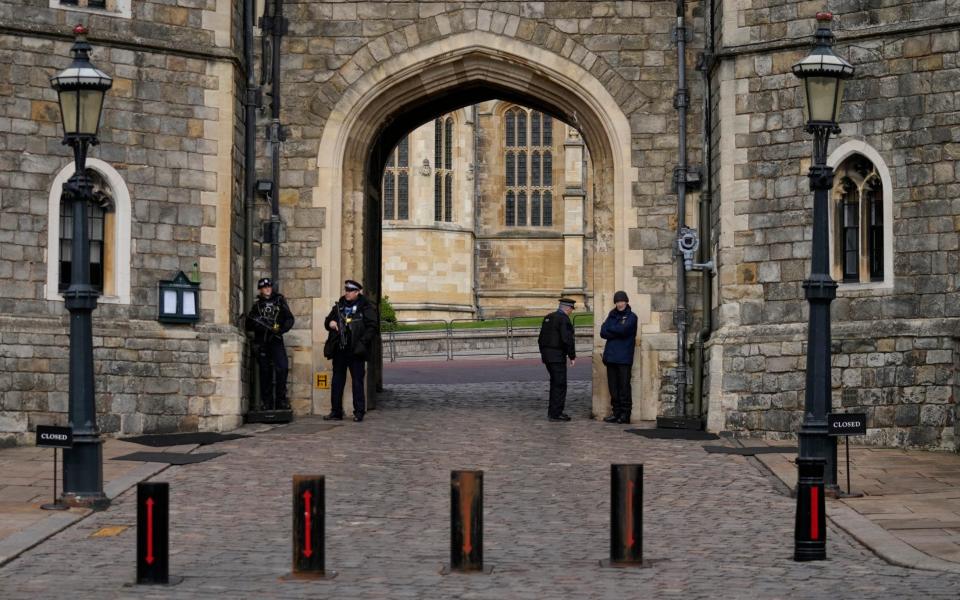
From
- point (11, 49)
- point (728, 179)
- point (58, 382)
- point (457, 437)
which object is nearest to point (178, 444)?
point (58, 382)

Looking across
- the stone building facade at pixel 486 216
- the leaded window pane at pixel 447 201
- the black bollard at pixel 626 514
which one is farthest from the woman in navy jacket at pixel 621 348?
the leaded window pane at pixel 447 201

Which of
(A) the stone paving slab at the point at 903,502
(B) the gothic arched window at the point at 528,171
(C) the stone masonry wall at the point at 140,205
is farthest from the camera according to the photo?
(B) the gothic arched window at the point at 528,171

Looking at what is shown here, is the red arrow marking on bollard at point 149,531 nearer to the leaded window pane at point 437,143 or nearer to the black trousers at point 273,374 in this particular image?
the black trousers at point 273,374

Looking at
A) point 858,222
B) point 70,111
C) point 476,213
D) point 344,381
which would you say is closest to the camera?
point 70,111

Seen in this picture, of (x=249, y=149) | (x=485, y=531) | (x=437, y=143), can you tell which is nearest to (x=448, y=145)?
(x=437, y=143)

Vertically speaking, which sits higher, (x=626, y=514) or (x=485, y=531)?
(x=626, y=514)

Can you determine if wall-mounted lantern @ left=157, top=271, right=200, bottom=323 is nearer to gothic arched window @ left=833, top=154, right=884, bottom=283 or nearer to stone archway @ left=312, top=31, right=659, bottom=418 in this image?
stone archway @ left=312, top=31, right=659, bottom=418

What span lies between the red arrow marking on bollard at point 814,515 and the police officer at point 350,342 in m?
9.11

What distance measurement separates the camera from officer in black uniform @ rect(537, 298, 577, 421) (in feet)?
65.3

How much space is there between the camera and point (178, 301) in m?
18.5

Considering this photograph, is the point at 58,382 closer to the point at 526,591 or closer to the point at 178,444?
the point at 178,444

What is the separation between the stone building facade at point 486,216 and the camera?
179 feet

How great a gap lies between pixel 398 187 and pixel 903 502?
4209cm

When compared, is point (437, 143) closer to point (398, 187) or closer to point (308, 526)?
point (398, 187)
